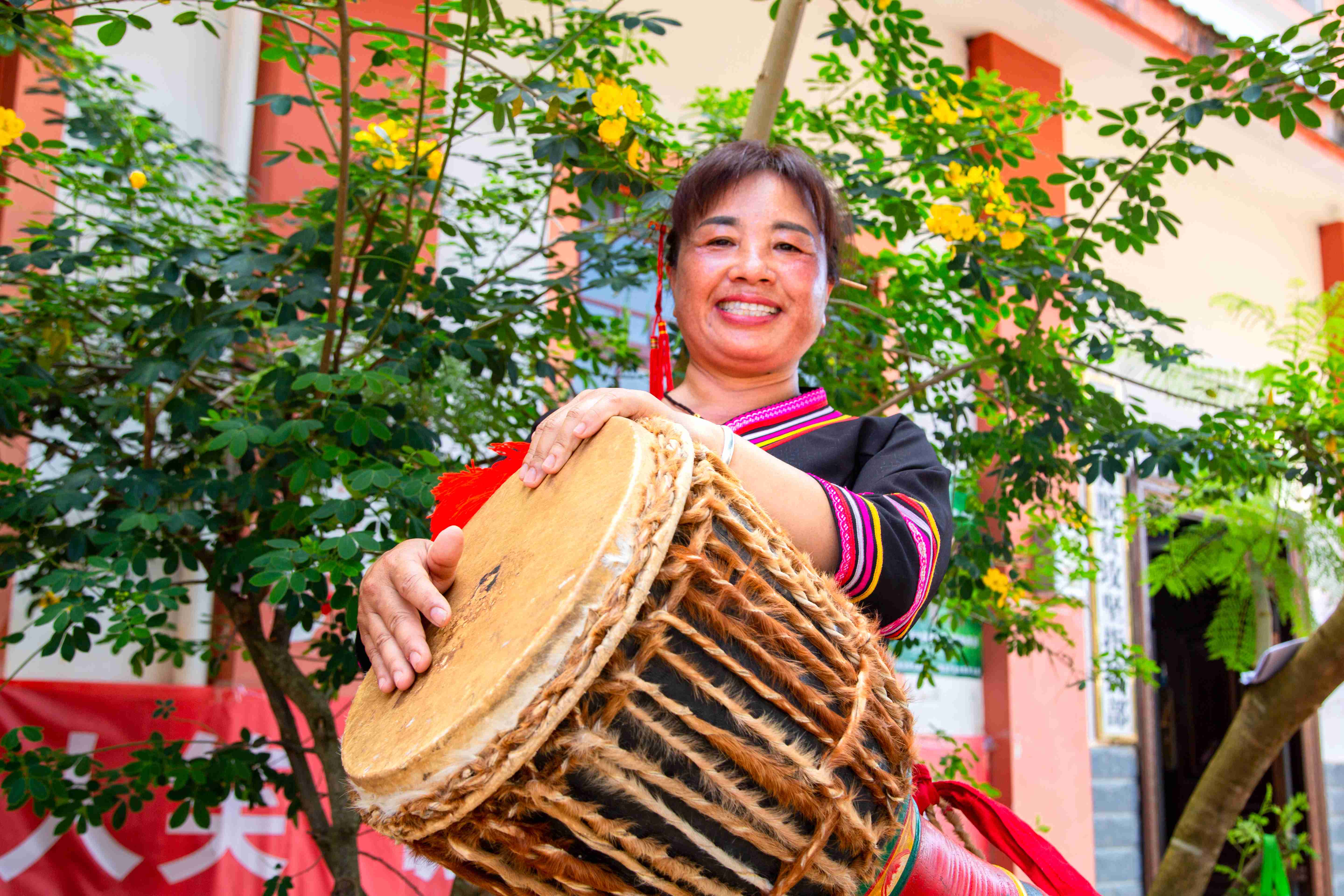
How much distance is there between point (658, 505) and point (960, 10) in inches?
206

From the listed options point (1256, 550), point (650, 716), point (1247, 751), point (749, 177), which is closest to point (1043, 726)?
point (1256, 550)

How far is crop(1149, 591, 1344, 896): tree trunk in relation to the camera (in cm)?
284

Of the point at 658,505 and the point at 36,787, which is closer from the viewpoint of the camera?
the point at 658,505

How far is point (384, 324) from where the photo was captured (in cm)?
210

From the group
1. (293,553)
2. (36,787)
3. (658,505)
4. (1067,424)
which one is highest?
(1067,424)

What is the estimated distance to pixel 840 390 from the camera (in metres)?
2.56

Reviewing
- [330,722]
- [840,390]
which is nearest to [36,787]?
[330,722]

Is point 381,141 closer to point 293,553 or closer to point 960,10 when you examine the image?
A: point 293,553

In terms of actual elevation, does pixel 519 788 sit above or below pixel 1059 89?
below

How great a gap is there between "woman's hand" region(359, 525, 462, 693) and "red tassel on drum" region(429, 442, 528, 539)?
0.43 feet

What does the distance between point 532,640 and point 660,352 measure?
896 mm

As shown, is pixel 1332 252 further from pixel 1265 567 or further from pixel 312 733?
pixel 312 733

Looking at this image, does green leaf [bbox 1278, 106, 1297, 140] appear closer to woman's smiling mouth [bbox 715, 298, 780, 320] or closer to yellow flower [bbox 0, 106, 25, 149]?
woman's smiling mouth [bbox 715, 298, 780, 320]

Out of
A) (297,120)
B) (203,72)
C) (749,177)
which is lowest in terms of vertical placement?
(749,177)
